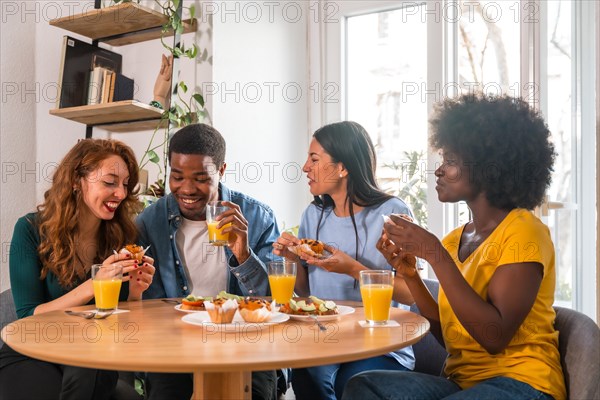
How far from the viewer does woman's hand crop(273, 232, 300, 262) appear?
2.05 meters

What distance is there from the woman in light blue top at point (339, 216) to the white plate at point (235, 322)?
0.45m

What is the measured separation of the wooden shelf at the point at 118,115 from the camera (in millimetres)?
3092

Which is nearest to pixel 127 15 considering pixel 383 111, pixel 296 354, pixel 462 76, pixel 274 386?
pixel 383 111

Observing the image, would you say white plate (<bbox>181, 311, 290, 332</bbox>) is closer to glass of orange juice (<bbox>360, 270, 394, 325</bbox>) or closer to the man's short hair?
glass of orange juice (<bbox>360, 270, 394, 325</bbox>)

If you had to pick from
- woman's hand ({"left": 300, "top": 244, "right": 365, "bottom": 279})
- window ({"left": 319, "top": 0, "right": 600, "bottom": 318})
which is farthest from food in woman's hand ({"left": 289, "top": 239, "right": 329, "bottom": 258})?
window ({"left": 319, "top": 0, "right": 600, "bottom": 318})

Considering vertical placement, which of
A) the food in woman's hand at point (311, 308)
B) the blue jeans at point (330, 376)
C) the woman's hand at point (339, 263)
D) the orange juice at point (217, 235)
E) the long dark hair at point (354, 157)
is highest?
the long dark hair at point (354, 157)

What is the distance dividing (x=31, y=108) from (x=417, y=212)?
204cm

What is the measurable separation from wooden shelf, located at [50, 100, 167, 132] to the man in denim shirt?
761 mm

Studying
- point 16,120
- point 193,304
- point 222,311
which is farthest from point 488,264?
point 16,120

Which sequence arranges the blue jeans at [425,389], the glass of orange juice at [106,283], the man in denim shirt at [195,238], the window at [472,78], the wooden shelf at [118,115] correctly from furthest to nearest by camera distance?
1. the wooden shelf at [118,115]
2. the window at [472,78]
3. the man in denim shirt at [195,238]
4. the glass of orange juice at [106,283]
5. the blue jeans at [425,389]

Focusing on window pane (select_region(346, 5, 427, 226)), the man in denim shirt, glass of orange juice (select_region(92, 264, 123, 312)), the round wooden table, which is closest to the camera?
the round wooden table

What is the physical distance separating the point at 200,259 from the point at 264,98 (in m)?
1.28

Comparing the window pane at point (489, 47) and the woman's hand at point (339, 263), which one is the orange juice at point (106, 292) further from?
the window pane at point (489, 47)

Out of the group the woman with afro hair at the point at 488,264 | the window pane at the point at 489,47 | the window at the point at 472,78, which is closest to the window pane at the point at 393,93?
the window at the point at 472,78
